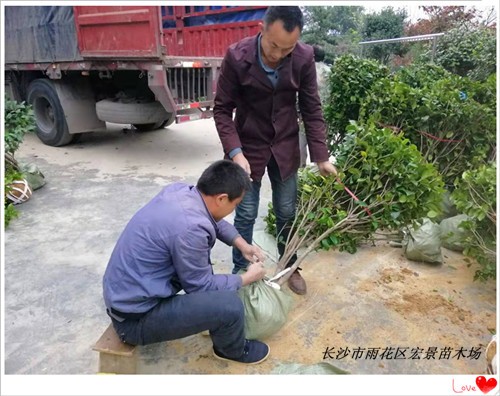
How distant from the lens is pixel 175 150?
6.68 m

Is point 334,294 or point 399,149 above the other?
point 399,149

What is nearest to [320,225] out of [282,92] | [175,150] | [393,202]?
[393,202]

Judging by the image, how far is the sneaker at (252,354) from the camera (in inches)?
81.4

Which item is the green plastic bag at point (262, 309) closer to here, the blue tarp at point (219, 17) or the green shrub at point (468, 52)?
the green shrub at point (468, 52)

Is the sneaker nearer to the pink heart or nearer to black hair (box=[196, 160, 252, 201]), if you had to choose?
black hair (box=[196, 160, 252, 201])

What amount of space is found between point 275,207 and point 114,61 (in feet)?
13.2

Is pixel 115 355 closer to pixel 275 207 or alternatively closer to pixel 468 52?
pixel 275 207

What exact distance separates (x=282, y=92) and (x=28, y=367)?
2.04m

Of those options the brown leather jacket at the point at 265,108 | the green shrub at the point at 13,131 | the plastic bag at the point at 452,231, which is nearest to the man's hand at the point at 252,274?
the brown leather jacket at the point at 265,108

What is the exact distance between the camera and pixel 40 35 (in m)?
6.20

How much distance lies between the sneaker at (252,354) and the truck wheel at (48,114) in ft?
17.9

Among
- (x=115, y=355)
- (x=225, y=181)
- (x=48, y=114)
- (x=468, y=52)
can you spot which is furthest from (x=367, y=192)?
(x=48, y=114)

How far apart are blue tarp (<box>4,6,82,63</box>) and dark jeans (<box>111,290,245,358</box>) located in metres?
5.16

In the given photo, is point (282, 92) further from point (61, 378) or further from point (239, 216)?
point (61, 378)
